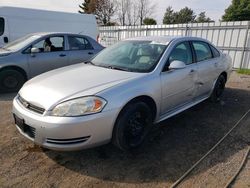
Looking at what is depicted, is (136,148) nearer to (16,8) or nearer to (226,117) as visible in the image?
(226,117)

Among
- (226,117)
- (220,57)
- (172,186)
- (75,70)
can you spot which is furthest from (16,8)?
(172,186)

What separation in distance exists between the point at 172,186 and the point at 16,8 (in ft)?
31.6

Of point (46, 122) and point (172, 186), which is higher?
point (46, 122)

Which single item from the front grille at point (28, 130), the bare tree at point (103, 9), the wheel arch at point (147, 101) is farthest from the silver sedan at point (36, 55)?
the bare tree at point (103, 9)

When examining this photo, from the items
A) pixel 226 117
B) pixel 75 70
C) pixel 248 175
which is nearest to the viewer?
pixel 248 175

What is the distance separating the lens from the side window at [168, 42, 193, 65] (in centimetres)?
357

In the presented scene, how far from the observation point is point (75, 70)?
3471mm

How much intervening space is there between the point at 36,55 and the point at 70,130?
4.21 metres

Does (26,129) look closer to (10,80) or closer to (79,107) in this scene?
(79,107)

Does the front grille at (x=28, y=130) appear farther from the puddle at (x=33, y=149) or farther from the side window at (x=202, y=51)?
the side window at (x=202, y=51)

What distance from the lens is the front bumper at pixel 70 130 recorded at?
2375mm

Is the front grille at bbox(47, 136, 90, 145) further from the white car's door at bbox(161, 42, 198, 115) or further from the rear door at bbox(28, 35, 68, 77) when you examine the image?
the rear door at bbox(28, 35, 68, 77)

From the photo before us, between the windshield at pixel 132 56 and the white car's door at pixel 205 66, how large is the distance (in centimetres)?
101

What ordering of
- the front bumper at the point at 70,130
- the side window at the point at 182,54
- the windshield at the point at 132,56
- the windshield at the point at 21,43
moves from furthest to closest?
the windshield at the point at 21,43 → the side window at the point at 182,54 → the windshield at the point at 132,56 → the front bumper at the point at 70,130
